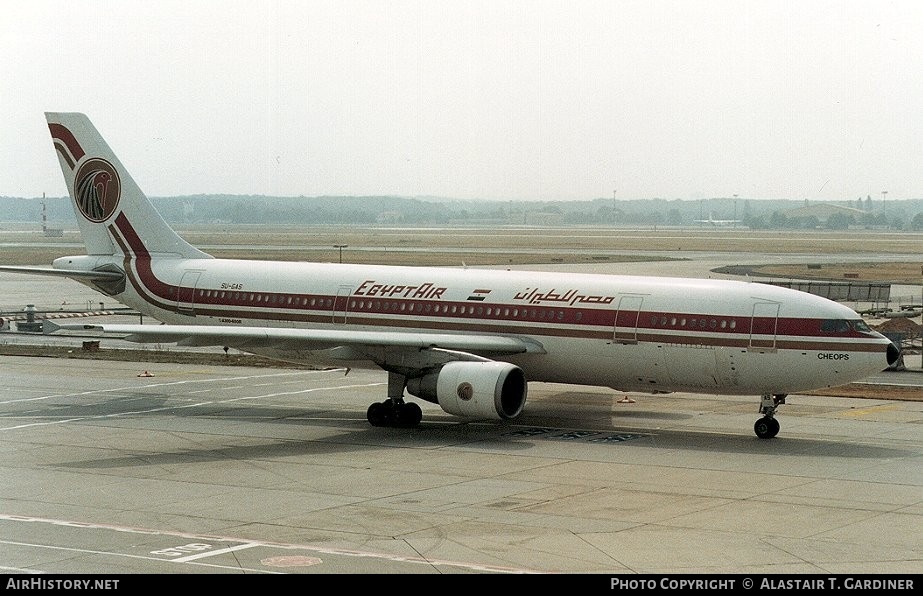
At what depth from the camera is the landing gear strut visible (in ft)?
111

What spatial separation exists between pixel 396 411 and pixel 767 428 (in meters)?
9.77

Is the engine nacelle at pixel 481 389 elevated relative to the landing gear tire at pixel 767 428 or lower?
elevated

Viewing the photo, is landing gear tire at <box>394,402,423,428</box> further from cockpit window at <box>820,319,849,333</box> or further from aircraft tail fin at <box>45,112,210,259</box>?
aircraft tail fin at <box>45,112,210,259</box>

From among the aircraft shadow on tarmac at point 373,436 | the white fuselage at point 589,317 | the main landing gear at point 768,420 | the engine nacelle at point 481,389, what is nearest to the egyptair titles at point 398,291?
the white fuselage at point 589,317

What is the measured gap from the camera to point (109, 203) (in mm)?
41906

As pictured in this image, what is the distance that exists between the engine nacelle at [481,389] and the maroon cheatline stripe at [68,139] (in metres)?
16.8

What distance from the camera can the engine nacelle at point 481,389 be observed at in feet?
103

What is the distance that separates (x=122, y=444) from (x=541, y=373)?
11188mm

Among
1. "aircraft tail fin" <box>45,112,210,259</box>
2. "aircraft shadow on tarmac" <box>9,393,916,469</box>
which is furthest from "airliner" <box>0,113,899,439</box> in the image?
"aircraft tail fin" <box>45,112,210,259</box>

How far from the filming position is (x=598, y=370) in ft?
109

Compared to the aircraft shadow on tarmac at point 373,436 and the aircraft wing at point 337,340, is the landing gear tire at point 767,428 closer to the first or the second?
the aircraft shadow on tarmac at point 373,436
